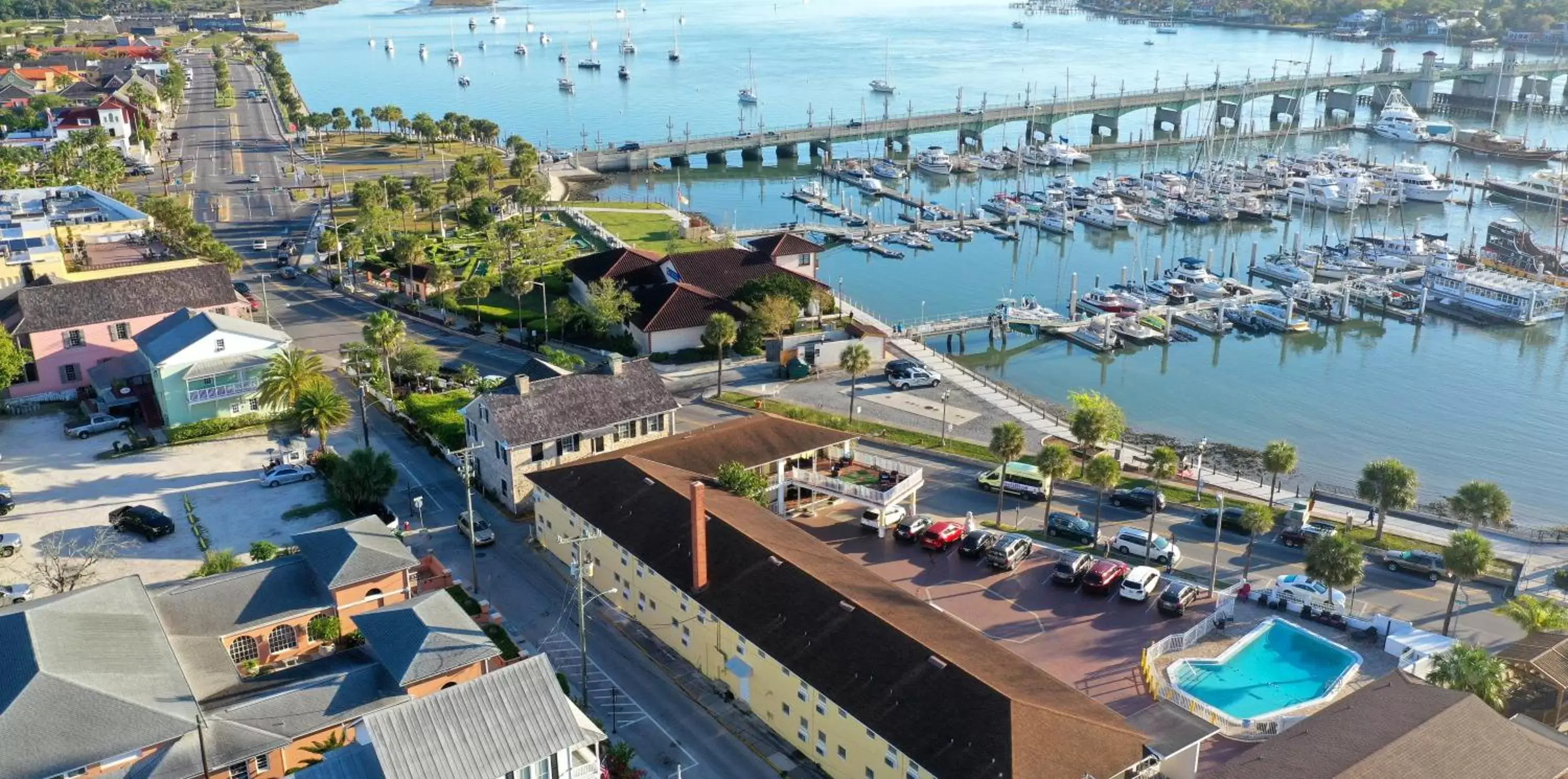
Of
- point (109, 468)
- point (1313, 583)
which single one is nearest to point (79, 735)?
point (109, 468)

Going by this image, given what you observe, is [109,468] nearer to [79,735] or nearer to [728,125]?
[79,735]

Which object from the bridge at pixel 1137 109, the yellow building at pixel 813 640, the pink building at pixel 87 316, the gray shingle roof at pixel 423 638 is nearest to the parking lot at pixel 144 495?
the pink building at pixel 87 316

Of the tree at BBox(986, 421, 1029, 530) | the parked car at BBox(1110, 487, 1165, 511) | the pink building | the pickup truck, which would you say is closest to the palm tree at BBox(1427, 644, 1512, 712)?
the parked car at BBox(1110, 487, 1165, 511)

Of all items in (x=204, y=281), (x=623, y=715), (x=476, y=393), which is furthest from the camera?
(x=204, y=281)

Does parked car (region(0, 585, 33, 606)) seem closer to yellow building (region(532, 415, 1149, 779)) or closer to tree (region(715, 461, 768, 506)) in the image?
yellow building (region(532, 415, 1149, 779))

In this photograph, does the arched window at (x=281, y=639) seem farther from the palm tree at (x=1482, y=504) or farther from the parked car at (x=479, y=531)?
the palm tree at (x=1482, y=504)

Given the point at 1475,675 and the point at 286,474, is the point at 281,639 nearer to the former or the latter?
the point at 286,474
